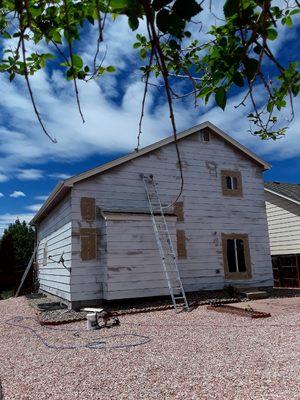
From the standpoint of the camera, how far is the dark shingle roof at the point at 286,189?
2082cm

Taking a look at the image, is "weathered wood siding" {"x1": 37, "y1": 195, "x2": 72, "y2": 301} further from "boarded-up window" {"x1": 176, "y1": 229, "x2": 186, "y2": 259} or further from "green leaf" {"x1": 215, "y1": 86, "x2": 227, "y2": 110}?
"green leaf" {"x1": 215, "y1": 86, "x2": 227, "y2": 110}

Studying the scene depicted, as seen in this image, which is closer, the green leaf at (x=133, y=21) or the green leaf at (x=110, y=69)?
the green leaf at (x=133, y=21)

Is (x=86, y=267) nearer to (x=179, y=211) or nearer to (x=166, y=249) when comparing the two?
(x=166, y=249)

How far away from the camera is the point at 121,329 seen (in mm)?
10203

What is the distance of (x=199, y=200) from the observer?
16469mm

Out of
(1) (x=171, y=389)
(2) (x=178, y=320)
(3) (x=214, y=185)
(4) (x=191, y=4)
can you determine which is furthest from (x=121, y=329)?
(4) (x=191, y=4)

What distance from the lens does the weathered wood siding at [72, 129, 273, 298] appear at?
14.9 metres

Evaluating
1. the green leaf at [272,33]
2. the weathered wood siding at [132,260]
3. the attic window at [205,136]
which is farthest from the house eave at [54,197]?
the green leaf at [272,33]

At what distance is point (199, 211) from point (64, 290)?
20.6ft

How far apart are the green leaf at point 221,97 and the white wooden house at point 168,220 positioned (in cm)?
1212

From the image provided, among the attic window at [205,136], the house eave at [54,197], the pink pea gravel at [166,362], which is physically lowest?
the pink pea gravel at [166,362]

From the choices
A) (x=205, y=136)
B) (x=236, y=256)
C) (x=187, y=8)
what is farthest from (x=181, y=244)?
(x=187, y=8)

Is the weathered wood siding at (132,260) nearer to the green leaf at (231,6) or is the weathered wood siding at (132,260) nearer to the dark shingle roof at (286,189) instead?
the dark shingle roof at (286,189)

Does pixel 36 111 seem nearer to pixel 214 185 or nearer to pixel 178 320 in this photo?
pixel 178 320
